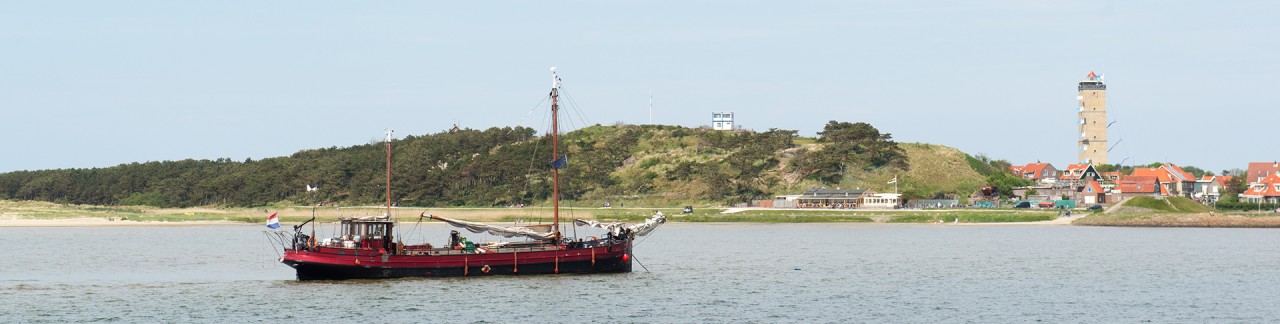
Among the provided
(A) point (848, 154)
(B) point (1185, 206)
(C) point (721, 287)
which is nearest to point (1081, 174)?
(A) point (848, 154)

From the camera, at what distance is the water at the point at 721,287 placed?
1725 inches

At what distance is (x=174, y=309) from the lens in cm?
4422

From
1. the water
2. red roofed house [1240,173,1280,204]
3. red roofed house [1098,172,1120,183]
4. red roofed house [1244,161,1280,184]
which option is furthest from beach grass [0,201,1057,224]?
red roofed house [1244,161,1280,184]

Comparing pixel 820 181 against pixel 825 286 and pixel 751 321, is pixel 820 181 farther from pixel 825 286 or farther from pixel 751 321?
pixel 751 321

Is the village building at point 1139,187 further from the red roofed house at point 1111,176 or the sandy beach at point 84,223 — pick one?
the sandy beach at point 84,223

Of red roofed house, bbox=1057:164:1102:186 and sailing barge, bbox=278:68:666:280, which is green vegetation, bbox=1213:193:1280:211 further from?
sailing barge, bbox=278:68:666:280

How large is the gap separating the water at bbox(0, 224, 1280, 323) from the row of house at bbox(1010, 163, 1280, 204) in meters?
70.8

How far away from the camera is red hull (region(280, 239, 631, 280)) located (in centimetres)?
5397

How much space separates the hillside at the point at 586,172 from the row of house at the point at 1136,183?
37.7ft

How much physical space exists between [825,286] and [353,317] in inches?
796

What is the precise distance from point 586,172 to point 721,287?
374ft

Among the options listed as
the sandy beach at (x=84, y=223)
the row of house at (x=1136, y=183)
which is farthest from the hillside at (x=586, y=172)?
the sandy beach at (x=84, y=223)

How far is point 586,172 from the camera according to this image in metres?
167

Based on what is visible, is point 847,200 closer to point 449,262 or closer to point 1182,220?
point 1182,220
